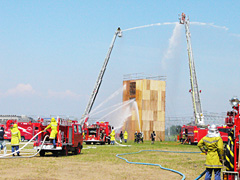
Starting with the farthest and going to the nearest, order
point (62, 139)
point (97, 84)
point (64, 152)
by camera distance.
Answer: point (97, 84), point (64, 152), point (62, 139)

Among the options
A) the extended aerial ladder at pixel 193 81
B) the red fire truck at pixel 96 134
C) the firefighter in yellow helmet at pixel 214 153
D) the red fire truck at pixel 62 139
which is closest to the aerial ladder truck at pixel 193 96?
the extended aerial ladder at pixel 193 81

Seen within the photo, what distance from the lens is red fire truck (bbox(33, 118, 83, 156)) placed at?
2100cm

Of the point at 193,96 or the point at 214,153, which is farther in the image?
the point at 193,96

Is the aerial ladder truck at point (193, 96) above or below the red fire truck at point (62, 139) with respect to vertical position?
above

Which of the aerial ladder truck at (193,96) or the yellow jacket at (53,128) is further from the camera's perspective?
the aerial ladder truck at (193,96)

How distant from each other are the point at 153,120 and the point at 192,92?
7516 mm

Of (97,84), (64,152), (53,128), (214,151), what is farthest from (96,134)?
(214,151)

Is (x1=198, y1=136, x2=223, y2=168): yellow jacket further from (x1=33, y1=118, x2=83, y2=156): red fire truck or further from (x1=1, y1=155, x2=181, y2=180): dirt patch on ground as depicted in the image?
(x1=33, y1=118, x2=83, y2=156): red fire truck

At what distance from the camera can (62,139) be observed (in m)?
21.6

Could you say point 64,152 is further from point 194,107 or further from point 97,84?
point 194,107

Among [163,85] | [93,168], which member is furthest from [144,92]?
[93,168]

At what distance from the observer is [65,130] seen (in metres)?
22.2

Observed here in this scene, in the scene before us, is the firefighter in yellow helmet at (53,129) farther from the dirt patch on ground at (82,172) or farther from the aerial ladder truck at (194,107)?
the aerial ladder truck at (194,107)

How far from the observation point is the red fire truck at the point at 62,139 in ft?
68.9
